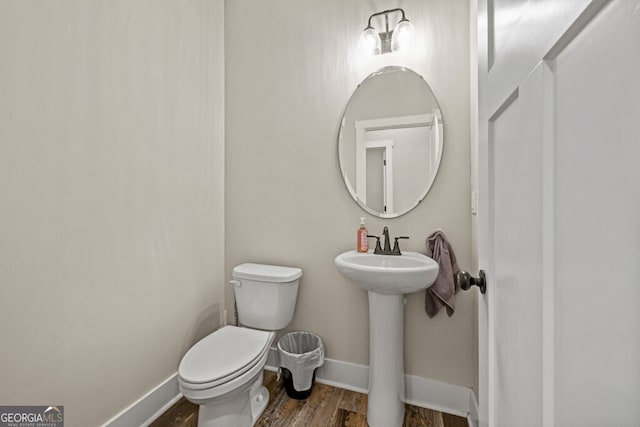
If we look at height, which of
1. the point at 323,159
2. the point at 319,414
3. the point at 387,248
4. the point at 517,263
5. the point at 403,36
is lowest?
the point at 319,414

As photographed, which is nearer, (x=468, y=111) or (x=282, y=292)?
(x=468, y=111)

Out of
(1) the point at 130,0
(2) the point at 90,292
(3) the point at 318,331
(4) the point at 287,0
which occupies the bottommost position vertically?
(3) the point at 318,331

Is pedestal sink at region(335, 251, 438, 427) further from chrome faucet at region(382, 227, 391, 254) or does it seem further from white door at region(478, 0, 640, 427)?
white door at region(478, 0, 640, 427)

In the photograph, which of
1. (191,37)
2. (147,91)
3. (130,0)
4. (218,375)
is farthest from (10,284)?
(191,37)

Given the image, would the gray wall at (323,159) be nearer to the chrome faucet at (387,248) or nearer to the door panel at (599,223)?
the chrome faucet at (387,248)

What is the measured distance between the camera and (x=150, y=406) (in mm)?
1541

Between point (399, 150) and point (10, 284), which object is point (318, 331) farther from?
point (10, 284)

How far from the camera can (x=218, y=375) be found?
123 cm

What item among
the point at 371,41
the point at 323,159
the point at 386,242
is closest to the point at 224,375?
the point at 386,242

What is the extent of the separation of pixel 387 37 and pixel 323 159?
2.60 ft

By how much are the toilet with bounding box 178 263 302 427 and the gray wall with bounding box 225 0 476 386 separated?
0.75ft

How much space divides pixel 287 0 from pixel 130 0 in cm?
95

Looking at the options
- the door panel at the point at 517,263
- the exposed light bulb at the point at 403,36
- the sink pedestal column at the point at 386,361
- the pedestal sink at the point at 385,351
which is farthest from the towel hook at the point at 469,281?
the exposed light bulb at the point at 403,36

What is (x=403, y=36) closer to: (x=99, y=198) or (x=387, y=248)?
(x=387, y=248)
